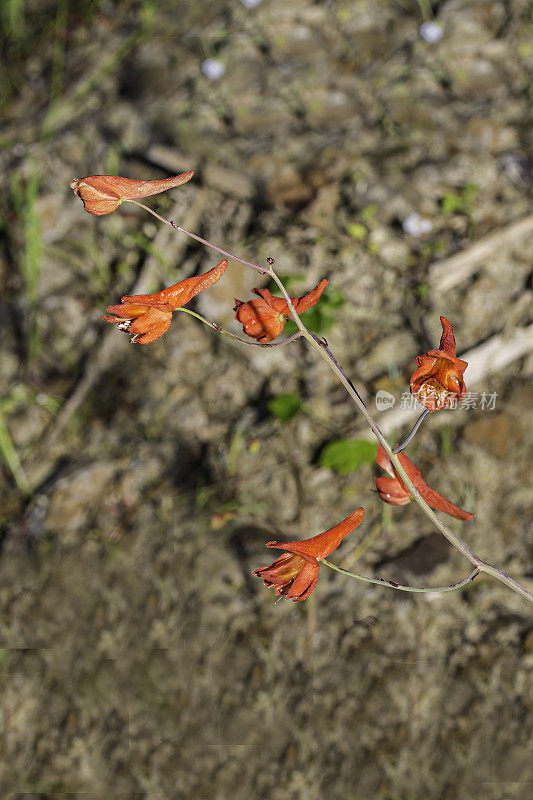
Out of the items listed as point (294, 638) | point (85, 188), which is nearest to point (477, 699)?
point (294, 638)

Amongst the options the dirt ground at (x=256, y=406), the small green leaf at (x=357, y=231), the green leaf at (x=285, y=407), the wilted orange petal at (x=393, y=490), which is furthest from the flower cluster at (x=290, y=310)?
the small green leaf at (x=357, y=231)

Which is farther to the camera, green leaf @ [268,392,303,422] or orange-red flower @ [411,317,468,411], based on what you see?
green leaf @ [268,392,303,422]

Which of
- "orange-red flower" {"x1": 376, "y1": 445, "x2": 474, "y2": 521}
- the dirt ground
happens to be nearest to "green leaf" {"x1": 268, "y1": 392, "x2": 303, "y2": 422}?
the dirt ground

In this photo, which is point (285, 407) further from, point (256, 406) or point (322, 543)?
point (322, 543)

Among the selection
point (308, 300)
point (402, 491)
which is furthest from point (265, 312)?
point (402, 491)

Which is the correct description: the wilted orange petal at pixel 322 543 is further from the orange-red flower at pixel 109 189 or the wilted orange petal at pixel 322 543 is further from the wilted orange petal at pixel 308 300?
the orange-red flower at pixel 109 189

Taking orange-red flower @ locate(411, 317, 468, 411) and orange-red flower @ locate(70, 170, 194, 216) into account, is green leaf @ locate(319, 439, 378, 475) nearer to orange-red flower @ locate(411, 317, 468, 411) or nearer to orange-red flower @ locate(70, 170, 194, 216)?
orange-red flower @ locate(411, 317, 468, 411)
